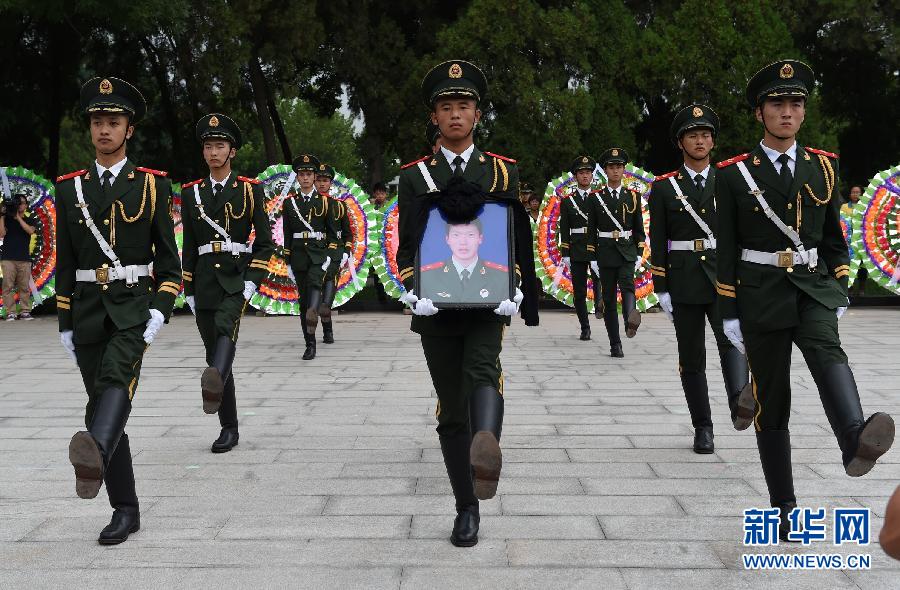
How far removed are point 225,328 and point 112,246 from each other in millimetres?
1803

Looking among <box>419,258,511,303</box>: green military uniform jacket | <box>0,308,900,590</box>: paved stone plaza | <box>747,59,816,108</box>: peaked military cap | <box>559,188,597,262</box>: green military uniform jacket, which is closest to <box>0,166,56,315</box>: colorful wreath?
<box>0,308,900,590</box>: paved stone plaza

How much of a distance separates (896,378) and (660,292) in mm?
3659

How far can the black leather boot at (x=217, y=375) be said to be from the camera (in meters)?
6.08

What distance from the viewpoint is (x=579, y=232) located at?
40.3ft

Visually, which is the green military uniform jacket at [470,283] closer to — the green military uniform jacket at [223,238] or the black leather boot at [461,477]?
the black leather boot at [461,477]

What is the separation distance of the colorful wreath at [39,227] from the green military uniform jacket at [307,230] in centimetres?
556

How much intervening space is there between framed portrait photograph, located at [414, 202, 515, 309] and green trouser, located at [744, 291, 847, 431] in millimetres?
1186

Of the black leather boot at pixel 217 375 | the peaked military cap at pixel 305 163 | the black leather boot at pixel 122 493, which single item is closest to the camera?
the black leather boot at pixel 122 493

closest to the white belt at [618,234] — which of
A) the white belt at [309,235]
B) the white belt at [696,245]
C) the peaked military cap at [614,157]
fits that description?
the peaked military cap at [614,157]

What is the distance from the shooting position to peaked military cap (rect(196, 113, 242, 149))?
266 inches

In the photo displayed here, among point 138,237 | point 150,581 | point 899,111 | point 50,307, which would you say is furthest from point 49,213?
point 899,111

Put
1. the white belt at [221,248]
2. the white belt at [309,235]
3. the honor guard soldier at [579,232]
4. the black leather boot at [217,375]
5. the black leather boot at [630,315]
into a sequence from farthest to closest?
the honor guard soldier at [579,232] → the white belt at [309,235] → the black leather boot at [630,315] → the white belt at [221,248] → the black leather boot at [217,375]

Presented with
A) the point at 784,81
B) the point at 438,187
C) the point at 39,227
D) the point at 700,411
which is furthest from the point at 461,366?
the point at 39,227

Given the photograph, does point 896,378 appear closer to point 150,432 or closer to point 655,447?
point 655,447
